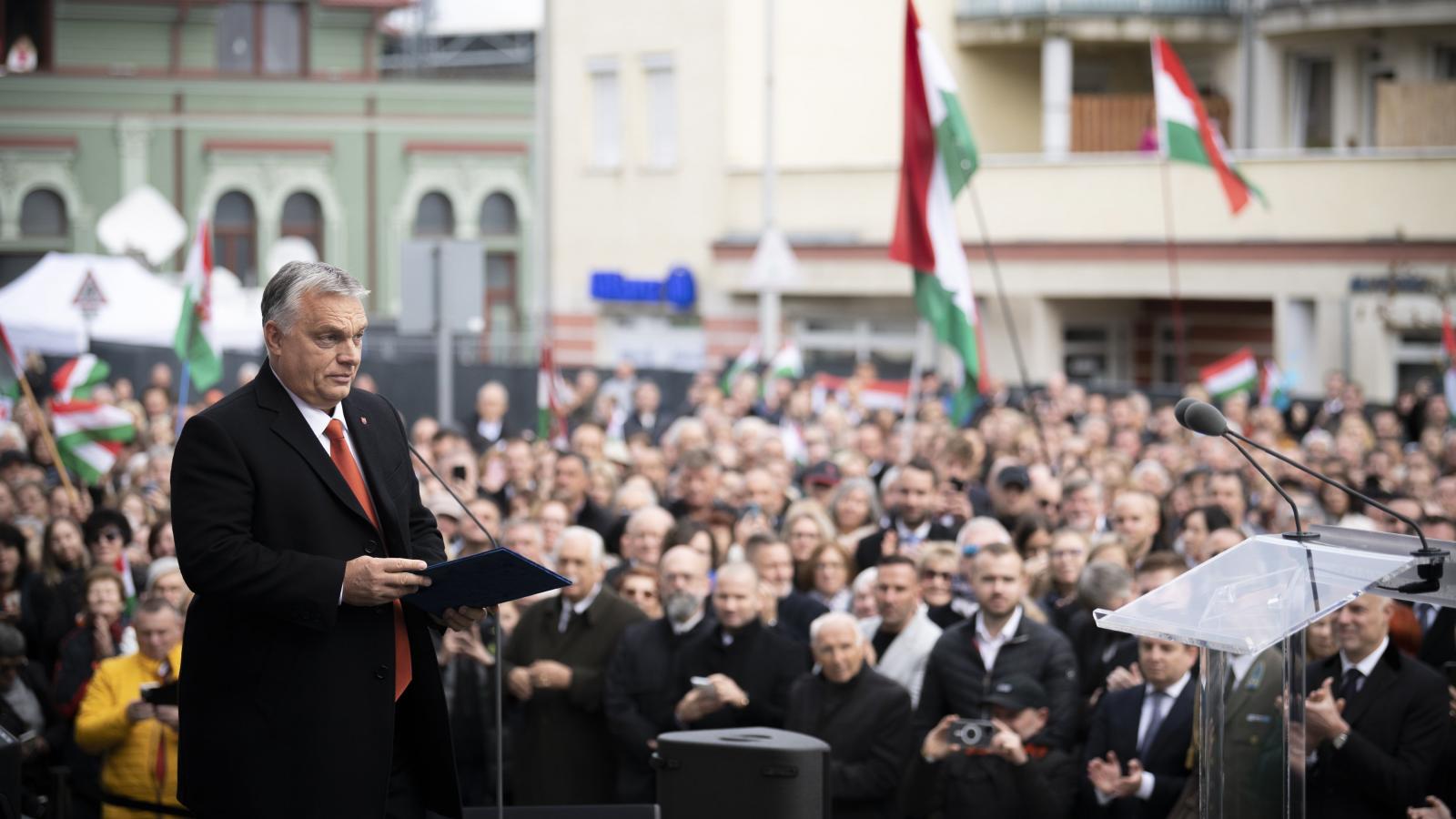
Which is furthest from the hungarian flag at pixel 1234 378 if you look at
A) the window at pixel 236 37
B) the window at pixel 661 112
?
the window at pixel 236 37

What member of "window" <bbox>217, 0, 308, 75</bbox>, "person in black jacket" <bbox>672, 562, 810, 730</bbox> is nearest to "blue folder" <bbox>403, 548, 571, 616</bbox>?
"person in black jacket" <bbox>672, 562, 810, 730</bbox>

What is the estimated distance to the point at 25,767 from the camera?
892 centimetres

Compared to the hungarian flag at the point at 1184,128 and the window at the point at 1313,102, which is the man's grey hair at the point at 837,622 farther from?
the window at the point at 1313,102

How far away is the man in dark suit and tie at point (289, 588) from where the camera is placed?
4637 mm

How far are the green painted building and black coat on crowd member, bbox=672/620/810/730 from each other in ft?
135

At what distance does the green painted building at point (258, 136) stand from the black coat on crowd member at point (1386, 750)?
1711 inches

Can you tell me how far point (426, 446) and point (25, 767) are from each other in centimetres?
761

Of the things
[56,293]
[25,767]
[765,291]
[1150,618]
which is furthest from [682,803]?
[765,291]

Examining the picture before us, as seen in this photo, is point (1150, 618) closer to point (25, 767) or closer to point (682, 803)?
point (682, 803)

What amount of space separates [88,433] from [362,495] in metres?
10.8

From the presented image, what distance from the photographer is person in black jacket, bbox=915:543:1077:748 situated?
8.00 meters

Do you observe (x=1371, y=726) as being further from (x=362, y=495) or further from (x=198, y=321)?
(x=198, y=321)

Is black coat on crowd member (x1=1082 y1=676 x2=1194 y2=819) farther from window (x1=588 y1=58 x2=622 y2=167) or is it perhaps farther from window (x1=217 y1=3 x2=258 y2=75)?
window (x1=217 y1=3 x2=258 y2=75)

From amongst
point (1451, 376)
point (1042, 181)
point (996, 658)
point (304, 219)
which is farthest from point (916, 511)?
point (304, 219)
